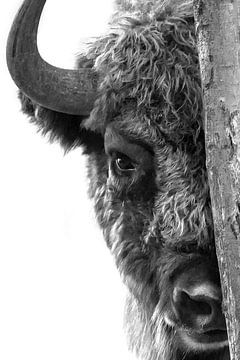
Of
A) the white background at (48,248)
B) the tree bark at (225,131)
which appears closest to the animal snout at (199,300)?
the tree bark at (225,131)

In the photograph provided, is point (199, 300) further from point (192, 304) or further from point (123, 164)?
point (123, 164)

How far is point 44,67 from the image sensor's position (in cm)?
542

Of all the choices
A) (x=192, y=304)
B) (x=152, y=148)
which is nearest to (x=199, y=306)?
(x=192, y=304)

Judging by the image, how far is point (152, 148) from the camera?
5242 mm

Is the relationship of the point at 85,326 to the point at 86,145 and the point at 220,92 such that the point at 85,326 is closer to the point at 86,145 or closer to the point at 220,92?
the point at 86,145

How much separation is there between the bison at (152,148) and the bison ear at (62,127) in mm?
36

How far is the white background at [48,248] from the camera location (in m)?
10.4

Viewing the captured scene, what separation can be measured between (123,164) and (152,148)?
272mm

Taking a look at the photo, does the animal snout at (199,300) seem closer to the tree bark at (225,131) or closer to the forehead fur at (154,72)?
the forehead fur at (154,72)

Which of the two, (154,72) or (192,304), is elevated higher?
(154,72)

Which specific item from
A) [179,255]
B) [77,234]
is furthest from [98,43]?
[77,234]

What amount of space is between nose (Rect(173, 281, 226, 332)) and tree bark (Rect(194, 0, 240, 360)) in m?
0.95

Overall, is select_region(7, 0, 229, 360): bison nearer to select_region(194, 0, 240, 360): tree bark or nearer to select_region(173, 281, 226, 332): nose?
select_region(173, 281, 226, 332): nose

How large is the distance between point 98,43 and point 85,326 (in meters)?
5.37
